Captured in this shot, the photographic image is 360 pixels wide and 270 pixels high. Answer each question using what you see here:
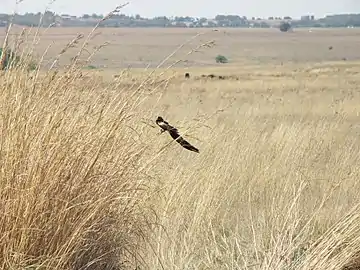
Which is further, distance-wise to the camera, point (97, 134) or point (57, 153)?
point (97, 134)

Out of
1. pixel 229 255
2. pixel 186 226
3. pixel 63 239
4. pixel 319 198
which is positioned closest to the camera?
pixel 63 239

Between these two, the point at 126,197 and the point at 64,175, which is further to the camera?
the point at 126,197

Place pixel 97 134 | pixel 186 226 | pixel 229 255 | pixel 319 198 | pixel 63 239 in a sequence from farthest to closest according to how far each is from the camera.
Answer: pixel 319 198
pixel 186 226
pixel 229 255
pixel 97 134
pixel 63 239

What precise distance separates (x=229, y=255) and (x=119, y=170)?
3.35ft

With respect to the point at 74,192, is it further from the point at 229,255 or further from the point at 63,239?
the point at 229,255

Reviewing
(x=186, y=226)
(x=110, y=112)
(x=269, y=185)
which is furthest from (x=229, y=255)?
(x=269, y=185)

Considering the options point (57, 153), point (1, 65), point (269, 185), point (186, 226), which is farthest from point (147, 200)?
point (269, 185)

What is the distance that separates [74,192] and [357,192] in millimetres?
2836

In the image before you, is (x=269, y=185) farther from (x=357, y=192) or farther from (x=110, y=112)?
(x=110, y=112)

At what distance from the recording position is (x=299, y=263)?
416 centimetres

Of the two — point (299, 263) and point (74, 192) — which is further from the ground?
point (74, 192)

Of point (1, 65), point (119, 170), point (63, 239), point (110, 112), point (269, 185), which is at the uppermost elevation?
point (1, 65)

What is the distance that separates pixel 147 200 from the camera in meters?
4.58

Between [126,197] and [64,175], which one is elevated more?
[64,175]
